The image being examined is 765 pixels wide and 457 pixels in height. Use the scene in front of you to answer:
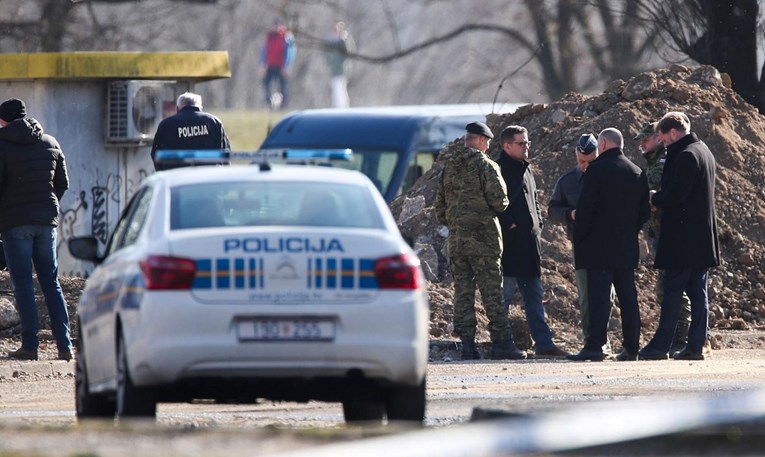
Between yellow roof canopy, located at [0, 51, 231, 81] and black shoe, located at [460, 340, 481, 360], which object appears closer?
black shoe, located at [460, 340, 481, 360]

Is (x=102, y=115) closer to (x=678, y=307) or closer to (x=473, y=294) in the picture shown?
(x=473, y=294)

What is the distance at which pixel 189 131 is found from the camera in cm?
1456

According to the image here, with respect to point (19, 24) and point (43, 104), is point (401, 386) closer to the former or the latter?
point (43, 104)

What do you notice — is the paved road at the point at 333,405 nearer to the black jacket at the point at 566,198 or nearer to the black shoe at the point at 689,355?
the black shoe at the point at 689,355

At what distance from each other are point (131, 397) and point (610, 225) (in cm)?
598

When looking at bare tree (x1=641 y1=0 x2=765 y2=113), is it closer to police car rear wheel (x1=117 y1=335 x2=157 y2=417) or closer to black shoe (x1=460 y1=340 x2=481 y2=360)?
black shoe (x1=460 y1=340 x2=481 y2=360)

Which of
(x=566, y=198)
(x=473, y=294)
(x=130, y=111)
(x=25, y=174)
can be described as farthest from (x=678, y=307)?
(x=130, y=111)

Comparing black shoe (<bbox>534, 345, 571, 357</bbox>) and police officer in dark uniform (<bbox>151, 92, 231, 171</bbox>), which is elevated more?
police officer in dark uniform (<bbox>151, 92, 231, 171</bbox>)

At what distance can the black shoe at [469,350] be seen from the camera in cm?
1452

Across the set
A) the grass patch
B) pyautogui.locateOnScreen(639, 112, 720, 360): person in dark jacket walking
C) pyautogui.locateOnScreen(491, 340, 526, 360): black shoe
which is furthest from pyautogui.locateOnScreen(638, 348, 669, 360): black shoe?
the grass patch

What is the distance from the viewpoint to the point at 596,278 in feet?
46.2

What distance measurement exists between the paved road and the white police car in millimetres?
308

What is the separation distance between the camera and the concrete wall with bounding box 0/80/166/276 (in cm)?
1892

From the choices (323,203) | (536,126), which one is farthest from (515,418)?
(536,126)
